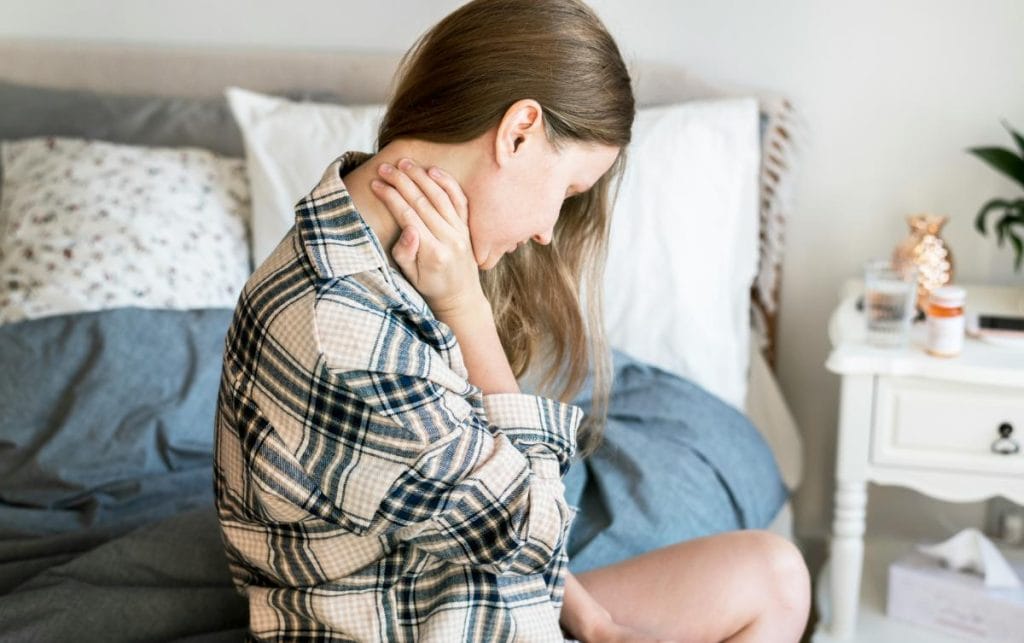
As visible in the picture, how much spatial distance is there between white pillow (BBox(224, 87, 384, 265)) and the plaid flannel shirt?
0.89 meters

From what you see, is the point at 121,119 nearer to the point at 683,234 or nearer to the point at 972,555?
the point at 683,234

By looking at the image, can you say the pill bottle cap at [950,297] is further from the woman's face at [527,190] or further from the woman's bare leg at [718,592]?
the woman's face at [527,190]

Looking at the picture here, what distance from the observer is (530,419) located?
41.3 inches

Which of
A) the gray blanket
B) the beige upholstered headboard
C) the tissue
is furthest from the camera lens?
the beige upholstered headboard

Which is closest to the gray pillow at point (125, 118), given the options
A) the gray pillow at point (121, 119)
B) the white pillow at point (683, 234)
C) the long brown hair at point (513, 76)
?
the gray pillow at point (121, 119)

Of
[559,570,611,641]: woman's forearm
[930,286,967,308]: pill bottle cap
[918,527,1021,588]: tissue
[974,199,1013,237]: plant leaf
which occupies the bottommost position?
[918,527,1021,588]: tissue

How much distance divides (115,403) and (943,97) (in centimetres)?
140

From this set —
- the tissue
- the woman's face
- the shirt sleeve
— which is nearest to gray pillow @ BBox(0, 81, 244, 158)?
the woman's face

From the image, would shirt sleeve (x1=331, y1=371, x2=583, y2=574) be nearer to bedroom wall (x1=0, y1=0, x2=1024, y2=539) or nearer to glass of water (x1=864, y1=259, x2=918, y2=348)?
glass of water (x1=864, y1=259, x2=918, y2=348)

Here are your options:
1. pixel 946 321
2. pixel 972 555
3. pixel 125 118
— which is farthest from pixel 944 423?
pixel 125 118

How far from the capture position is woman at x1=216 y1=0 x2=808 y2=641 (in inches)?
36.8

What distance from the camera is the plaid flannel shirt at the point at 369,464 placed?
36.6 inches

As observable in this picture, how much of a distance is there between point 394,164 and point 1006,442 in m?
1.02

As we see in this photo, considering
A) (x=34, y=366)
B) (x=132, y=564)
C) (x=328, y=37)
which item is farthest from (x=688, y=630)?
(x=328, y=37)
